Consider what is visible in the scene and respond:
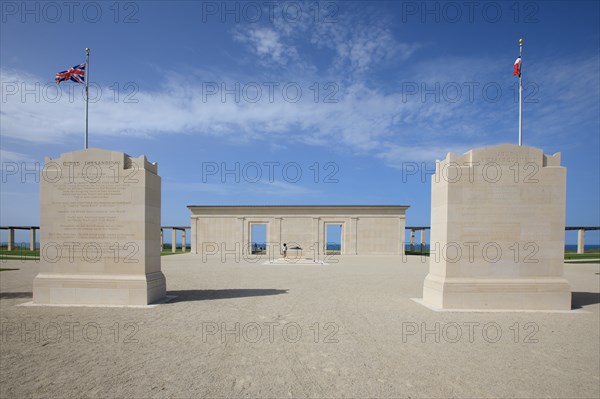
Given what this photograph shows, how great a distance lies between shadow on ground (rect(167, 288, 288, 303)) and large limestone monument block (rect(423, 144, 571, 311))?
7301mm

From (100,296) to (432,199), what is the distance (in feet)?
46.1

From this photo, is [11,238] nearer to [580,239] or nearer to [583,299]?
[583,299]

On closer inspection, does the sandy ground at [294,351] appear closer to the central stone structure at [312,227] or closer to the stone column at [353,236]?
the central stone structure at [312,227]

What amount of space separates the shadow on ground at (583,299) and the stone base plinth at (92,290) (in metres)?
17.3

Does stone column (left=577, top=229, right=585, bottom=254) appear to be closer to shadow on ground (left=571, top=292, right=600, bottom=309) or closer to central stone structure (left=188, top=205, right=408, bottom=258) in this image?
central stone structure (left=188, top=205, right=408, bottom=258)

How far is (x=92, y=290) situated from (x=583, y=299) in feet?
69.0

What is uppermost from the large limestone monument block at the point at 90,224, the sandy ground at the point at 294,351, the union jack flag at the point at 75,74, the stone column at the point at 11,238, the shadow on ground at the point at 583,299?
the union jack flag at the point at 75,74

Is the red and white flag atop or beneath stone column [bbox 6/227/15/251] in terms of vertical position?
atop

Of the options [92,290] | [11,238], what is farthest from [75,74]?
[11,238]

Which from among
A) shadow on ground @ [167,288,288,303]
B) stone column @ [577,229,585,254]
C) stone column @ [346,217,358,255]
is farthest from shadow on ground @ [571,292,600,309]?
stone column @ [577,229,585,254]

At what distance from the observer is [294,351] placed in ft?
24.0

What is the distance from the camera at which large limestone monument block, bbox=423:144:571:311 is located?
11.8m

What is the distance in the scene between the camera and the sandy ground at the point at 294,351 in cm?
563

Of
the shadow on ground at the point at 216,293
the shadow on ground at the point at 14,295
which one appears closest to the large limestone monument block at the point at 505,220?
the shadow on ground at the point at 216,293
